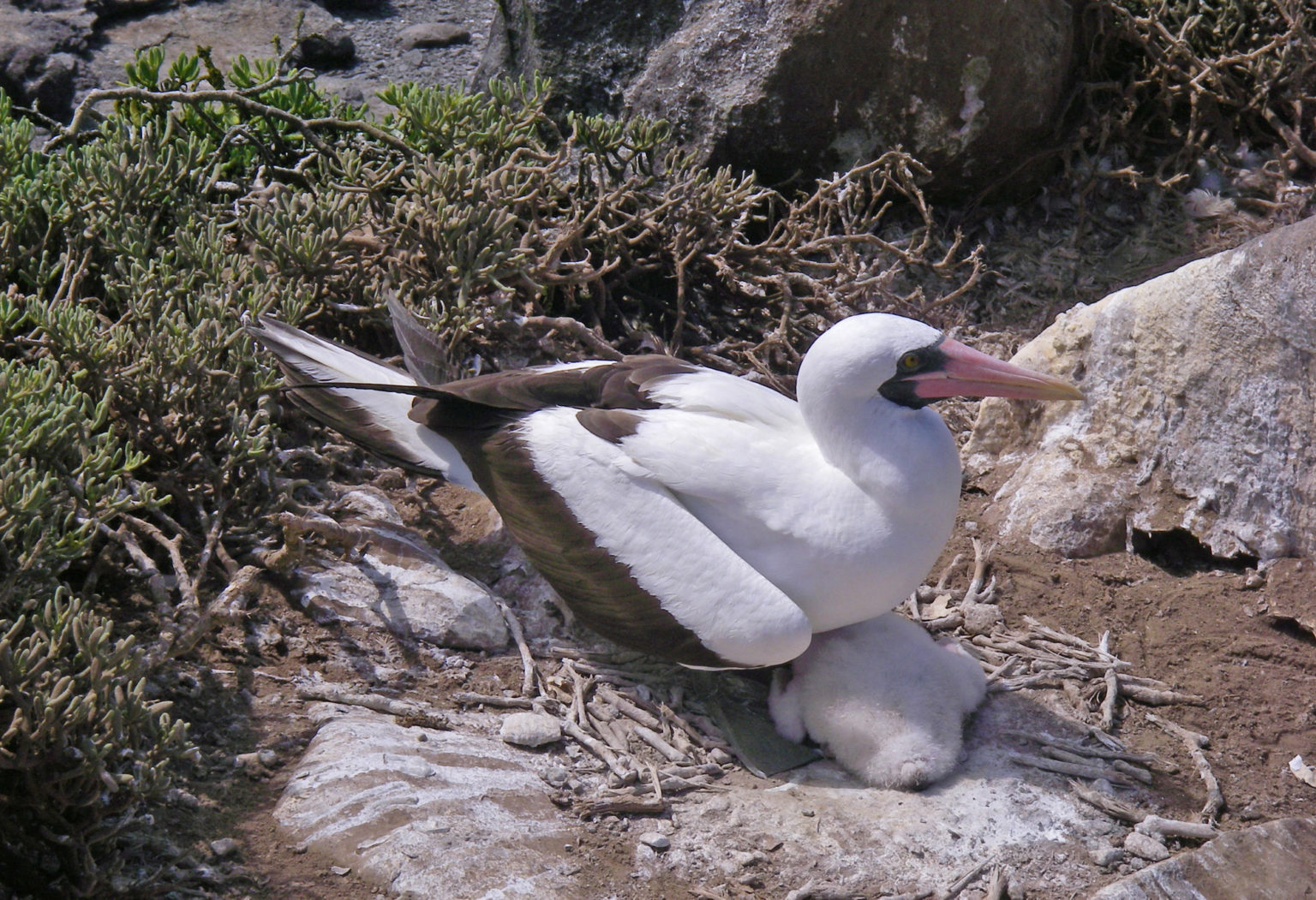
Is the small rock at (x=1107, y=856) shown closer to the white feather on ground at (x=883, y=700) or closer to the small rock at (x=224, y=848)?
the white feather on ground at (x=883, y=700)

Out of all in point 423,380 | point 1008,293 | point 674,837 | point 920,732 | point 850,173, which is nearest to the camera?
point 674,837

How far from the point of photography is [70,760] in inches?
82.6

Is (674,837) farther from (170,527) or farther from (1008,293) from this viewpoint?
(1008,293)

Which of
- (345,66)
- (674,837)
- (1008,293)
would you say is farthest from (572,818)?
(345,66)

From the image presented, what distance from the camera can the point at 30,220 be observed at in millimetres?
→ 3740

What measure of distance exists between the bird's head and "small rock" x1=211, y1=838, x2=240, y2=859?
1.65 metres

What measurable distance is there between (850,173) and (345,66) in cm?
377

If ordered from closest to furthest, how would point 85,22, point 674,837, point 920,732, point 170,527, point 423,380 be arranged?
point 674,837 < point 920,732 < point 170,527 < point 423,380 < point 85,22

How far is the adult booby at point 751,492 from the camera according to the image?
2803 mm

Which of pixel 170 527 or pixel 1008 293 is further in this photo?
pixel 1008 293

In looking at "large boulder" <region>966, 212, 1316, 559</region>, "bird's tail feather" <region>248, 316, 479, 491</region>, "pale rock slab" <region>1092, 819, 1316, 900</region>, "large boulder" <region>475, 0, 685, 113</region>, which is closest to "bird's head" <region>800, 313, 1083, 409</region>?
"large boulder" <region>966, 212, 1316, 559</region>

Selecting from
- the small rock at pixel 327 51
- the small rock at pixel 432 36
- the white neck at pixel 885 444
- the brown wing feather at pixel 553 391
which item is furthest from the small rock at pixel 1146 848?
the small rock at pixel 432 36

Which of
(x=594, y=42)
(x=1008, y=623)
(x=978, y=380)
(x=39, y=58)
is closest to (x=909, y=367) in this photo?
(x=978, y=380)

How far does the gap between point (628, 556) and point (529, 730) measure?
0.48 m
